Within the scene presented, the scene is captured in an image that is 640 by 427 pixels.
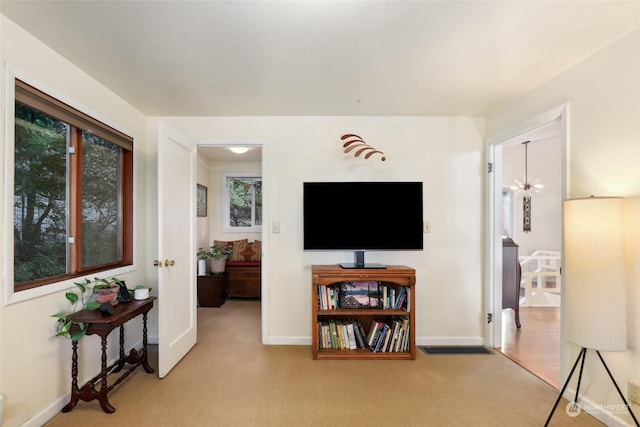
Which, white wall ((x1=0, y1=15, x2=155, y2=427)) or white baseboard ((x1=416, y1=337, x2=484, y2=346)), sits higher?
white wall ((x1=0, y1=15, x2=155, y2=427))

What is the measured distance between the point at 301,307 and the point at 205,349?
1.02 meters

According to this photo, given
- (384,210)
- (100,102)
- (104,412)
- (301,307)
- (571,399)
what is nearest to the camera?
(104,412)

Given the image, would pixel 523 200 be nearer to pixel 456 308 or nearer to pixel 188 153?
pixel 456 308

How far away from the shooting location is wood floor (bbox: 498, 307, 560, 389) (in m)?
2.61

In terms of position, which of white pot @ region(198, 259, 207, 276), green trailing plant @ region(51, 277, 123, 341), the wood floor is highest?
green trailing plant @ region(51, 277, 123, 341)

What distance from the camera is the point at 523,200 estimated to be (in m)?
5.80

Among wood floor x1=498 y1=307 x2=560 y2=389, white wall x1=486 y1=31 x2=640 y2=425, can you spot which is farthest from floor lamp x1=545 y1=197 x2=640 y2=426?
wood floor x1=498 y1=307 x2=560 y2=389

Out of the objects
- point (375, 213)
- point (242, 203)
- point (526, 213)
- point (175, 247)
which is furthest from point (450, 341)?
point (242, 203)

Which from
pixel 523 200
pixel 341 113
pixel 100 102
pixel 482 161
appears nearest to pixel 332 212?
pixel 341 113

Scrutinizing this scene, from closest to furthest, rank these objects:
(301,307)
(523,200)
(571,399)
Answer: (571,399)
(301,307)
(523,200)

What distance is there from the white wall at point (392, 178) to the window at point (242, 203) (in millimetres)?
2471

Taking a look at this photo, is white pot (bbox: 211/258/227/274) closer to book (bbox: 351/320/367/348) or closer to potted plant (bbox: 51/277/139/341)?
potted plant (bbox: 51/277/139/341)

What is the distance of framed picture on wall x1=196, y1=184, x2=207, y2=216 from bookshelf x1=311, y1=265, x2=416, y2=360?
2941 millimetres

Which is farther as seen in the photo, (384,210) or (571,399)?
(384,210)
